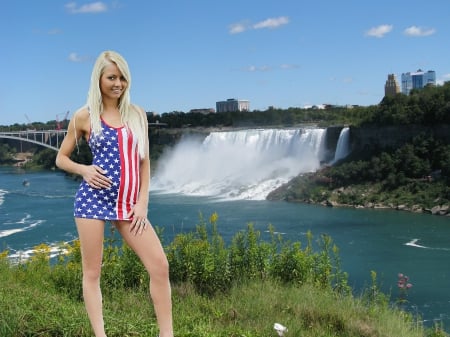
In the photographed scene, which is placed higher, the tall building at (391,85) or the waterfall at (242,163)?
the tall building at (391,85)

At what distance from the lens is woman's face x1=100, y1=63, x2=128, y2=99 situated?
2.01 m

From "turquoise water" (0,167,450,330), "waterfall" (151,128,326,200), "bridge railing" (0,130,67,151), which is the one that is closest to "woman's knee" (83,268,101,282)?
"turquoise water" (0,167,450,330)

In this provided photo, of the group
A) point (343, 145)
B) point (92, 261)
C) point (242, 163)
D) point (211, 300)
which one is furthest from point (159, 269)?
point (242, 163)

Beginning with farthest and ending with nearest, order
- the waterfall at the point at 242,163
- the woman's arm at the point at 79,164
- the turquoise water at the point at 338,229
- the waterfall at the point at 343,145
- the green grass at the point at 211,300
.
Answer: the waterfall at the point at 242,163
the waterfall at the point at 343,145
the turquoise water at the point at 338,229
the green grass at the point at 211,300
the woman's arm at the point at 79,164

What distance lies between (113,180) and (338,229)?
49.4 ft

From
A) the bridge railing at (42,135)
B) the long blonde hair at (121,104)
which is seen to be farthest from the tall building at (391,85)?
the long blonde hair at (121,104)

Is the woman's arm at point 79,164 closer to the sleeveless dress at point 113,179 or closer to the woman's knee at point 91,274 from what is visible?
the sleeveless dress at point 113,179

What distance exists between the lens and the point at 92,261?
2.00m

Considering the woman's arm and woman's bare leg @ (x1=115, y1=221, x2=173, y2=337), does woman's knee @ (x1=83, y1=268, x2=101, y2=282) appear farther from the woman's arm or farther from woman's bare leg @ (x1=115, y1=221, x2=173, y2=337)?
the woman's arm

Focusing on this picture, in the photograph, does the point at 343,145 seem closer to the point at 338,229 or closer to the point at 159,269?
the point at 338,229

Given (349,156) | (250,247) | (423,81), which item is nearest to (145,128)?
(250,247)

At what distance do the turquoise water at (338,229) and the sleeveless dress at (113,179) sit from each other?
6.75 m

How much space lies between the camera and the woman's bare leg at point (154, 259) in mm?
1934

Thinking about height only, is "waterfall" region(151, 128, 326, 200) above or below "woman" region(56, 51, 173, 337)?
below
